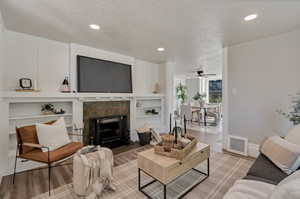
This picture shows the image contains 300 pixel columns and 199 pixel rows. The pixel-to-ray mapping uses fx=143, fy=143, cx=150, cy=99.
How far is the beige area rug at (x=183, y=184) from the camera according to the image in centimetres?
179

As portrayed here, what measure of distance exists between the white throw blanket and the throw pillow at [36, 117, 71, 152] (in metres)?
0.66

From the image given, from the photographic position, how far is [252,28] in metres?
2.36

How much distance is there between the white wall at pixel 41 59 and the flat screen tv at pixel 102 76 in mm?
133

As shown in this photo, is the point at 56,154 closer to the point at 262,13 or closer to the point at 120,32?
the point at 120,32

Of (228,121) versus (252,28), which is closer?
(252,28)

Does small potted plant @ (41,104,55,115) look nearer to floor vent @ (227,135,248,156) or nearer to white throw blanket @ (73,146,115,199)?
white throw blanket @ (73,146,115,199)

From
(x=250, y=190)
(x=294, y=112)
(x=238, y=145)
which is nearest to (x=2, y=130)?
(x=250, y=190)

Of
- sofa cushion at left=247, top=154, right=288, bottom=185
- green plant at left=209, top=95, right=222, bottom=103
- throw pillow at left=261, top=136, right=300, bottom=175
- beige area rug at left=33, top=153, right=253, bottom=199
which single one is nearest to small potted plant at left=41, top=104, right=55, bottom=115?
beige area rug at left=33, top=153, right=253, bottom=199

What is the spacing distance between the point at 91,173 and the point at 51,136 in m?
1.01

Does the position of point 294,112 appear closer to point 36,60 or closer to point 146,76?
point 146,76

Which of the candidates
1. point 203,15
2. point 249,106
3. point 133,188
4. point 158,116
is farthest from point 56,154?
point 249,106

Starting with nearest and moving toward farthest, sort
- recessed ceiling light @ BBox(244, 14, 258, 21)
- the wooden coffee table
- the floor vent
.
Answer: the wooden coffee table, recessed ceiling light @ BBox(244, 14, 258, 21), the floor vent

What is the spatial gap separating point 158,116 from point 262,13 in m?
3.62

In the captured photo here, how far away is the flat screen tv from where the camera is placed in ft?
10.2
